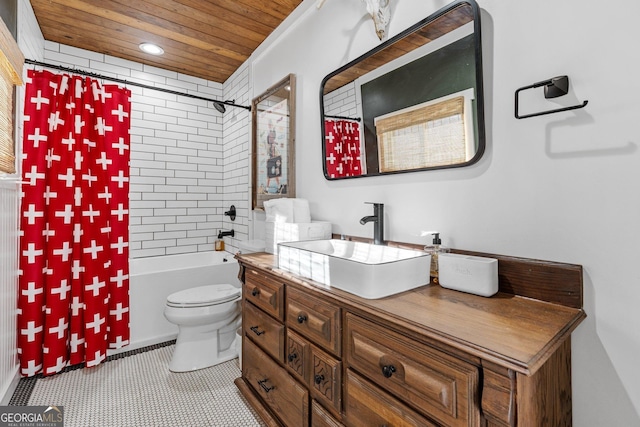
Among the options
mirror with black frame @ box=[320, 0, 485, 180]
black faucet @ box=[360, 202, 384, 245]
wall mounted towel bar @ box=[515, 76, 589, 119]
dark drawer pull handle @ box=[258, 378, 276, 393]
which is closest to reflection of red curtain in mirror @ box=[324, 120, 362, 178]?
mirror with black frame @ box=[320, 0, 485, 180]

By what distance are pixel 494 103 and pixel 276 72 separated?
179cm

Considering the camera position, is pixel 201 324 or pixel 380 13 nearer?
pixel 380 13

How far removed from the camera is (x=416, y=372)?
2.70ft

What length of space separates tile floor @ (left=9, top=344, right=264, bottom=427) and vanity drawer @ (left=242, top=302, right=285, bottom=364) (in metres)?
0.47

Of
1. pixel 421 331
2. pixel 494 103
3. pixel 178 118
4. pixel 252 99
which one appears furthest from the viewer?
pixel 178 118

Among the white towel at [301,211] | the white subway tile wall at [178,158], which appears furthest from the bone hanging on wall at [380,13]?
the white subway tile wall at [178,158]

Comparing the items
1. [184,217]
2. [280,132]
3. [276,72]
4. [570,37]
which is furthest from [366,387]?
[184,217]

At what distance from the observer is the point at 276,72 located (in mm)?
2424

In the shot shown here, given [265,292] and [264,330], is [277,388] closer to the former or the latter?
[264,330]

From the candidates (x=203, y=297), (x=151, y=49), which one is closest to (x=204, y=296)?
(x=203, y=297)

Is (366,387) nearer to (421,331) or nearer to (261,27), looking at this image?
(421,331)

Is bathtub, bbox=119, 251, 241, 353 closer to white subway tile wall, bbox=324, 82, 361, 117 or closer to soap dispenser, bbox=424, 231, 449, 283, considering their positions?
white subway tile wall, bbox=324, 82, 361, 117

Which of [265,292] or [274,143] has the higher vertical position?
[274,143]

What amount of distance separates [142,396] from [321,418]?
4.37 ft
